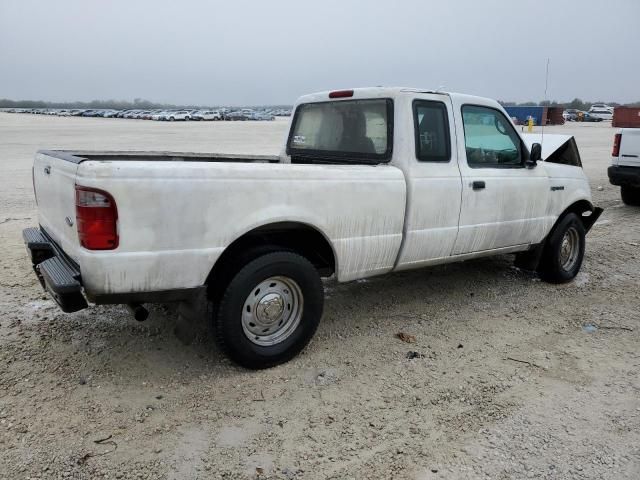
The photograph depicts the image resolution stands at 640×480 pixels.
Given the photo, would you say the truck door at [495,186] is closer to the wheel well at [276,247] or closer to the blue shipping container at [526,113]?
the wheel well at [276,247]

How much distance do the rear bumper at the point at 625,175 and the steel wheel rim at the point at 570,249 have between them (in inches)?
200

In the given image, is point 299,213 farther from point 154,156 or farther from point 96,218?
point 154,156

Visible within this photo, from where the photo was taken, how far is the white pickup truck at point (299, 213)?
320cm

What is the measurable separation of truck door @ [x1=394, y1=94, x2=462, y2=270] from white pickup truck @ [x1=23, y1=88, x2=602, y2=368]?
0.04ft

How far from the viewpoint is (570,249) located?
20.6 feet

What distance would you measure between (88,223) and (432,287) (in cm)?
377

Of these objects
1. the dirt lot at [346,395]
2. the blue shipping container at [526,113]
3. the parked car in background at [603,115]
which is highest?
the parked car in background at [603,115]

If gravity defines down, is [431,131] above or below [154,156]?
above

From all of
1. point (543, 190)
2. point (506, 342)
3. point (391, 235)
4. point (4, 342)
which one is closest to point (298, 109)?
point (391, 235)

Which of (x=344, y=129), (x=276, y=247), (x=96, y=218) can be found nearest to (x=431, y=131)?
(x=344, y=129)

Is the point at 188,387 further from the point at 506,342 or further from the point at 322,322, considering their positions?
the point at 506,342

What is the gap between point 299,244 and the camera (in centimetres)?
420

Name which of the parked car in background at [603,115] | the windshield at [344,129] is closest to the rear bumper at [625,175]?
the windshield at [344,129]

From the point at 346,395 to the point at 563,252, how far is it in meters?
3.73
